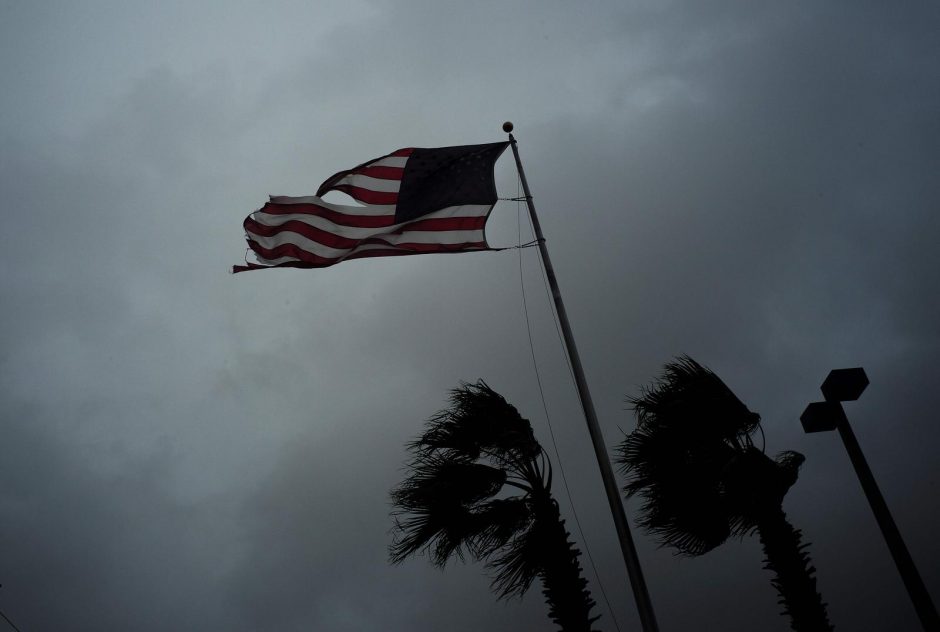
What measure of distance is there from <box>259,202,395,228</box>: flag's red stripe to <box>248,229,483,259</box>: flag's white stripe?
0.84ft

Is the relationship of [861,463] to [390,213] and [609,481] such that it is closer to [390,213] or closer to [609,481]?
[609,481]

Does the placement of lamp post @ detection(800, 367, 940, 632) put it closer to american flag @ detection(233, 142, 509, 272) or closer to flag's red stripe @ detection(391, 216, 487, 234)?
american flag @ detection(233, 142, 509, 272)

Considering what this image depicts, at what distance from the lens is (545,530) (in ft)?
29.3

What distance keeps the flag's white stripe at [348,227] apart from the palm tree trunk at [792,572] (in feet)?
18.5

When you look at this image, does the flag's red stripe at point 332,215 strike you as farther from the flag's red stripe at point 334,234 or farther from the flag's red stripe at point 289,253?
the flag's red stripe at point 289,253

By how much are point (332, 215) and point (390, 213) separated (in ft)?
3.43

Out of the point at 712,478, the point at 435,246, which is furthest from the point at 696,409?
the point at 435,246

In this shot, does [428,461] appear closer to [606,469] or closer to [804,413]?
[606,469]

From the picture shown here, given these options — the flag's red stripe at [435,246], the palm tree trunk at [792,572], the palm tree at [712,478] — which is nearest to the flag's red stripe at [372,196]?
the flag's red stripe at [435,246]

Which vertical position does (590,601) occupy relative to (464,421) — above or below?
below

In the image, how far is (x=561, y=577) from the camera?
8.66m

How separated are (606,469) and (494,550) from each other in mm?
1976

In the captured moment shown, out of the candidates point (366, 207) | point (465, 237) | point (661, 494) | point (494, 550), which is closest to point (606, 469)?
point (661, 494)

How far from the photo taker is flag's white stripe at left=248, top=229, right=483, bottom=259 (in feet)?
33.9
